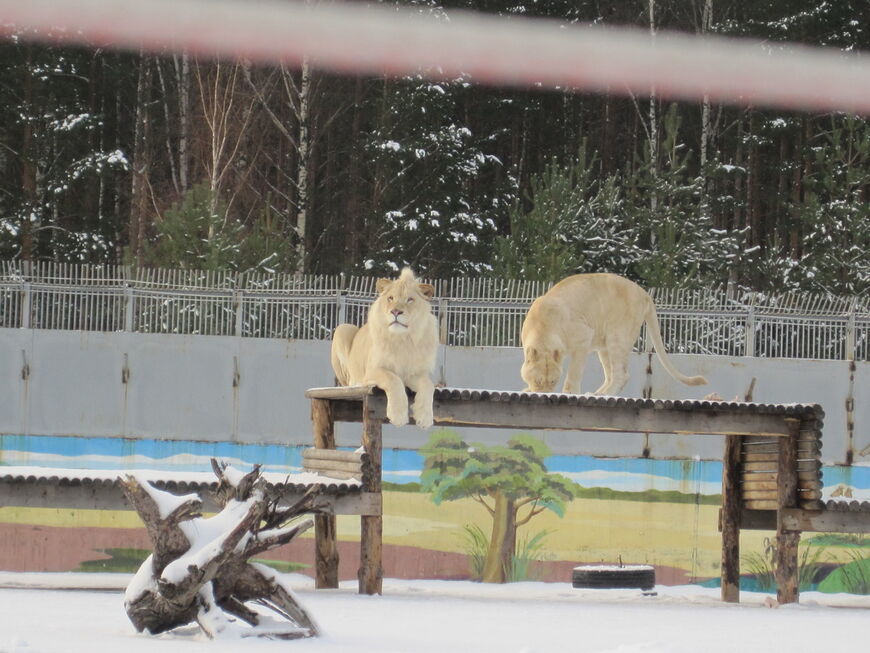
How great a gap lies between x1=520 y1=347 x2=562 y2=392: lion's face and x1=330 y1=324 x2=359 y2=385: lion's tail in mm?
1607

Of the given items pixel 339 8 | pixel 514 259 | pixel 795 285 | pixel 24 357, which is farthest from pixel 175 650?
pixel 339 8

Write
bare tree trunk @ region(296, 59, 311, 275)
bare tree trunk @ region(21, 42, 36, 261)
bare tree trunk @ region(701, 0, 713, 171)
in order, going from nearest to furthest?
1. bare tree trunk @ region(296, 59, 311, 275)
2. bare tree trunk @ region(21, 42, 36, 261)
3. bare tree trunk @ region(701, 0, 713, 171)

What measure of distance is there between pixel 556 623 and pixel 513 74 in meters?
26.1

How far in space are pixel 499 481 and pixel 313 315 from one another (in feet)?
13.0

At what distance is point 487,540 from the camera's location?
1864cm

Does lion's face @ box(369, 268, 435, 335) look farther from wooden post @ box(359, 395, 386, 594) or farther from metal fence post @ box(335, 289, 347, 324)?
metal fence post @ box(335, 289, 347, 324)

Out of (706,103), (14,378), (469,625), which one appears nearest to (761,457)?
(469,625)

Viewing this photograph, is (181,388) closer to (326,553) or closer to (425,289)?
(326,553)

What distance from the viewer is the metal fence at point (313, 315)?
20.3 m

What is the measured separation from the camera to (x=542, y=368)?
12.1m

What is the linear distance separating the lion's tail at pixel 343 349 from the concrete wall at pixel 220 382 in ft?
21.2

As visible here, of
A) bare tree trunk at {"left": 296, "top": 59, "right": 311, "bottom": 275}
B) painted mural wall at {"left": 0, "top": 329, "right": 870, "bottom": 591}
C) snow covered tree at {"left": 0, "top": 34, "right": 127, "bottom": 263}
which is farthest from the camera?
snow covered tree at {"left": 0, "top": 34, "right": 127, "bottom": 263}

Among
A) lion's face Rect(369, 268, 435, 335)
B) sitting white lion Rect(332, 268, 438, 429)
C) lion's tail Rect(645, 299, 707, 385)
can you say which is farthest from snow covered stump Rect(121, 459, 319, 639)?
lion's tail Rect(645, 299, 707, 385)

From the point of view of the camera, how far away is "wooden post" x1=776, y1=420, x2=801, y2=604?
11875 mm
